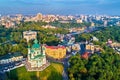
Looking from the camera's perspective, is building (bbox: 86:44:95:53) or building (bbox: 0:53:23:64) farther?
building (bbox: 86:44:95:53)

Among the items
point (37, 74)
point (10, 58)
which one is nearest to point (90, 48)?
point (10, 58)

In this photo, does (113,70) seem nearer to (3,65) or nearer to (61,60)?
(61,60)

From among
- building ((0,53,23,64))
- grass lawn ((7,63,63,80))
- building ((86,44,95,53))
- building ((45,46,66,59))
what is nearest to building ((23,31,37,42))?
building ((45,46,66,59))

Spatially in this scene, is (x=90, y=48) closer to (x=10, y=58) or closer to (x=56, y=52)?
(x=56, y=52)

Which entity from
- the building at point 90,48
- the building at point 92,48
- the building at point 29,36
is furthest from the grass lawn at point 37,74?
the building at point 29,36

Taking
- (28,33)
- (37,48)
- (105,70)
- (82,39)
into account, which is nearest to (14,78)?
Answer: (37,48)

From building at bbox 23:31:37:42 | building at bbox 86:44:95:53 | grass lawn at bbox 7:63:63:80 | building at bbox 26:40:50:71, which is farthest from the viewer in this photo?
building at bbox 23:31:37:42

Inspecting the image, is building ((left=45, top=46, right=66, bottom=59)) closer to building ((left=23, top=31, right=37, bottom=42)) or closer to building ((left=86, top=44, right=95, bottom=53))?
building ((left=86, top=44, right=95, bottom=53))

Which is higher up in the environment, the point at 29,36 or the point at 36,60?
the point at 36,60

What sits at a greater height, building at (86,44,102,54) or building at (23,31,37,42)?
building at (23,31,37,42)
